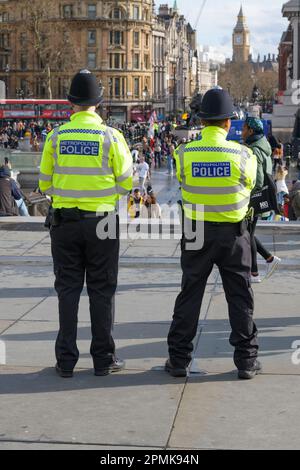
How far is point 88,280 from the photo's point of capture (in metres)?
5.79

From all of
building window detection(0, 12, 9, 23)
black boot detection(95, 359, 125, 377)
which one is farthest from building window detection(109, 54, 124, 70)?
black boot detection(95, 359, 125, 377)

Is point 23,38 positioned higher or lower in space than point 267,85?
higher

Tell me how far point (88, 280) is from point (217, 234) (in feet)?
2.89

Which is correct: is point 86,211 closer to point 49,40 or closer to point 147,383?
point 147,383

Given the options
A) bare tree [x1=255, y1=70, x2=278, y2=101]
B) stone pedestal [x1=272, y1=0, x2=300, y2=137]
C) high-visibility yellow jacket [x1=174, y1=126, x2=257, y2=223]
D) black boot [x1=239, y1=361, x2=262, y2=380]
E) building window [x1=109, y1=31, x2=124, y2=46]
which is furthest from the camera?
bare tree [x1=255, y1=70, x2=278, y2=101]

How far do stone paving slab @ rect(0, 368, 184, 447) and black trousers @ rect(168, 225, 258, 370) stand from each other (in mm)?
265

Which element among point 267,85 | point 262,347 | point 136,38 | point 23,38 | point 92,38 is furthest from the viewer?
point 267,85

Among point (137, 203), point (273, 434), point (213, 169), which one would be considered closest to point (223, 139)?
point (213, 169)

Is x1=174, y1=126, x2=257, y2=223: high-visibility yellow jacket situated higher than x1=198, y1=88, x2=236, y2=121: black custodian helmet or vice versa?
x1=198, y1=88, x2=236, y2=121: black custodian helmet

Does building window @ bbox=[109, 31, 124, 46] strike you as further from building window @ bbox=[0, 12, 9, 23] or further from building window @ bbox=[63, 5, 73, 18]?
building window @ bbox=[0, 12, 9, 23]

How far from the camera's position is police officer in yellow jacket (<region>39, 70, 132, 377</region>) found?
5664 mm

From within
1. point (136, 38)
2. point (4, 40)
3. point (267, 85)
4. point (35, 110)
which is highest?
point (136, 38)

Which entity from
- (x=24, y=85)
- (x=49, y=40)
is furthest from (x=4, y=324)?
(x=24, y=85)
